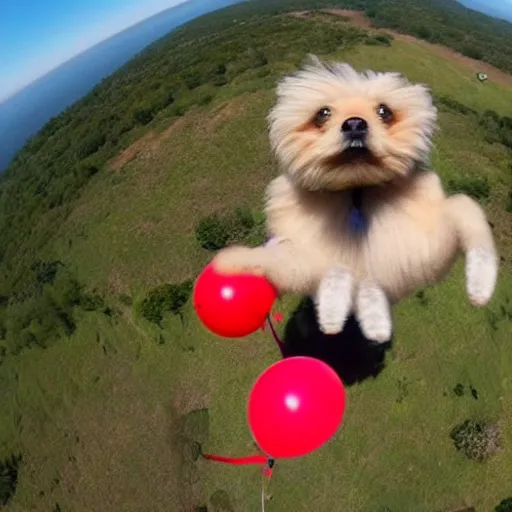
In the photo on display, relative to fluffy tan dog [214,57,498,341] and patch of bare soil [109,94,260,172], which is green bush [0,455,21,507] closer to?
patch of bare soil [109,94,260,172]

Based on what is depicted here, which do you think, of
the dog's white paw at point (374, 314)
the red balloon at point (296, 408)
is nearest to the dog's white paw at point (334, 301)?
the dog's white paw at point (374, 314)

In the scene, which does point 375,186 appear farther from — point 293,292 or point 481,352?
point 481,352

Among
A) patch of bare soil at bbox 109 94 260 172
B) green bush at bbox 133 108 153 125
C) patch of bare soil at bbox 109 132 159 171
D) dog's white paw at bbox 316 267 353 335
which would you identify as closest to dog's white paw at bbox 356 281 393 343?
dog's white paw at bbox 316 267 353 335

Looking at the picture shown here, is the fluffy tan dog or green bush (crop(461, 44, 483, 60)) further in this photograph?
green bush (crop(461, 44, 483, 60))

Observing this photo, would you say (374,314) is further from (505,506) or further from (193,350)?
(193,350)

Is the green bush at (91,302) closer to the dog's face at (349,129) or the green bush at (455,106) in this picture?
the green bush at (455,106)

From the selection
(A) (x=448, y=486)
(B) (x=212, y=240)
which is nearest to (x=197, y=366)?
(B) (x=212, y=240)
